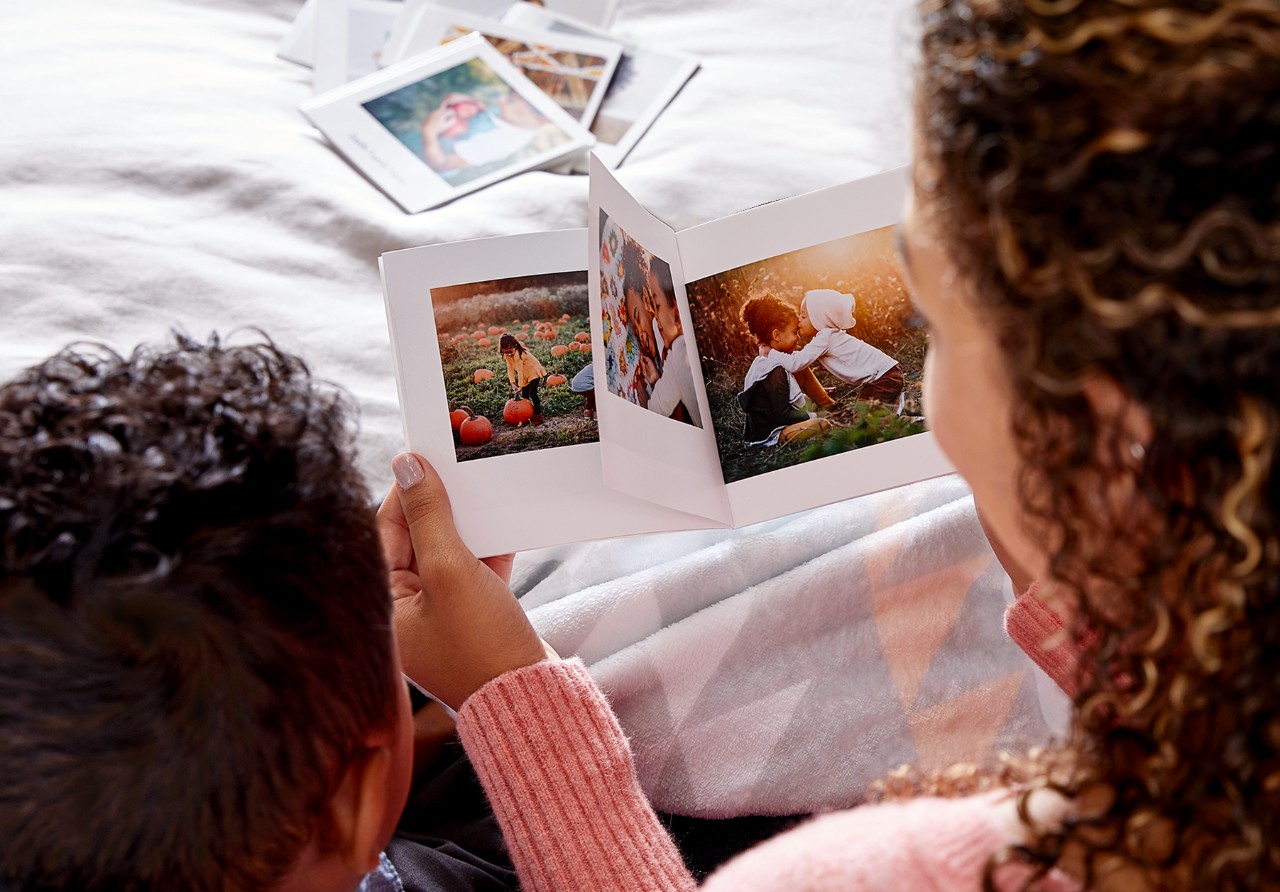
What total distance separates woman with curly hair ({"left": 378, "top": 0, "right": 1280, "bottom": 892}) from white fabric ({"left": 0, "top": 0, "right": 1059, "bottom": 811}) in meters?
0.31

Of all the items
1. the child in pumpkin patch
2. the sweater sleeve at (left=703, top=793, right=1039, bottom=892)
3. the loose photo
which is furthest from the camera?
the loose photo

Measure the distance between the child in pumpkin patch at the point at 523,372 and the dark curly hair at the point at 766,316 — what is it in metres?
0.17

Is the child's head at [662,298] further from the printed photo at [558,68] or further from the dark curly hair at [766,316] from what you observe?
the printed photo at [558,68]

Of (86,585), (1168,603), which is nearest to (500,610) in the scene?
(86,585)

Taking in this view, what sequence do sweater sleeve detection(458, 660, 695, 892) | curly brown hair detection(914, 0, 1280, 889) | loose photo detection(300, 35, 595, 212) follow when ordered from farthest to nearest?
loose photo detection(300, 35, 595, 212) < sweater sleeve detection(458, 660, 695, 892) < curly brown hair detection(914, 0, 1280, 889)

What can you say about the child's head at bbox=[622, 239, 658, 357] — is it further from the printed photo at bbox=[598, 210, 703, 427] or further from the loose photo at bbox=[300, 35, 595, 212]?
the loose photo at bbox=[300, 35, 595, 212]

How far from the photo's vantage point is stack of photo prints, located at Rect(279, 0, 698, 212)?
117 centimetres

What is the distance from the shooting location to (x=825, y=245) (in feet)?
2.81

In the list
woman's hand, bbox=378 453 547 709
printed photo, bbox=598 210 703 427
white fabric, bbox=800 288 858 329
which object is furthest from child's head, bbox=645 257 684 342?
woman's hand, bbox=378 453 547 709

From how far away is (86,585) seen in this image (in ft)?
1.42

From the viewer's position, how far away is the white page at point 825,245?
0.83 metres

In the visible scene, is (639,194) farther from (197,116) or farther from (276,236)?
(197,116)

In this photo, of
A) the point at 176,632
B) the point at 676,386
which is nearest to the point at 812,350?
the point at 676,386

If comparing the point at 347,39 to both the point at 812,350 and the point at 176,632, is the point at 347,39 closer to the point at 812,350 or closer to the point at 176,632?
the point at 812,350
